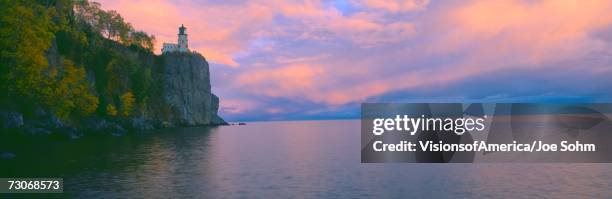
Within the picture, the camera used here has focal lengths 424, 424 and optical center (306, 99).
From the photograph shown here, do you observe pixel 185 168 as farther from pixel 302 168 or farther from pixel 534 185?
pixel 534 185

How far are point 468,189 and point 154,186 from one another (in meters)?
22.7

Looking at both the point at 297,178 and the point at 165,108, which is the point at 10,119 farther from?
the point at 165,108

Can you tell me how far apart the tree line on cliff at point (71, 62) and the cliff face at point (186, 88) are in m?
7.04

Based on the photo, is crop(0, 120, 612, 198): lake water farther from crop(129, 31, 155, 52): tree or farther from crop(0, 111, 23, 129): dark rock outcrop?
crop(129, 31, 155, 52): tree

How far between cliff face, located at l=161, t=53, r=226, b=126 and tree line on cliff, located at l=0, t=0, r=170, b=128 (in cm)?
704

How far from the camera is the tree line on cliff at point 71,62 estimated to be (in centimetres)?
6050

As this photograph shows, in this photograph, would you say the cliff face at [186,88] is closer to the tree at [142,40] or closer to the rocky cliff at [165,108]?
the rocky cliff at [165,108]

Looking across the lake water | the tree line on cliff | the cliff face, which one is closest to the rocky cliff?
the cliff face

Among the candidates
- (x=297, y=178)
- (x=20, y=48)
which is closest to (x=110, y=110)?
(x=20, y=48)

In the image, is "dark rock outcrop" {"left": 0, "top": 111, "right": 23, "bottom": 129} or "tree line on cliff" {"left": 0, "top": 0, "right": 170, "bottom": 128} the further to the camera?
"tree line on cliff" {"left": 0, "top": 0, "right": 170, "bottom": 128}

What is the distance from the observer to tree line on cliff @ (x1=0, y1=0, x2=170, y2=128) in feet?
198

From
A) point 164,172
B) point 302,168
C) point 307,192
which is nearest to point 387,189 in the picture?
point 307,192

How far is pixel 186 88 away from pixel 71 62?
100318 millimetres

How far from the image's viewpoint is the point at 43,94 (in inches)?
2576
